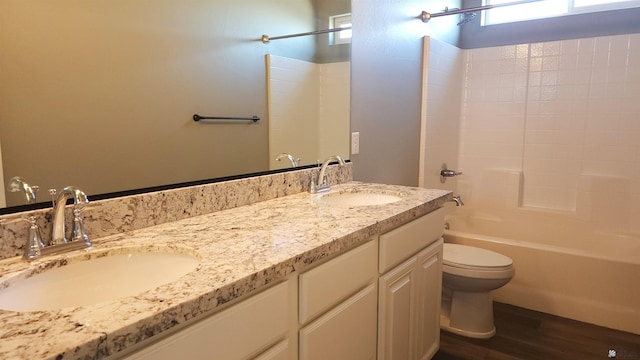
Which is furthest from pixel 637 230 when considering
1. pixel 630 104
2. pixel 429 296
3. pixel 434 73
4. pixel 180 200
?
pixel 180 200

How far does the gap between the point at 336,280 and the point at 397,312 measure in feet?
1.66

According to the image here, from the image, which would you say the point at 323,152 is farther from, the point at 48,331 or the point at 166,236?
the point at 48,331

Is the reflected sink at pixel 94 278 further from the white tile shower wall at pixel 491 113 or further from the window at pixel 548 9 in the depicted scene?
the white tile shower wall at pixel 491 113

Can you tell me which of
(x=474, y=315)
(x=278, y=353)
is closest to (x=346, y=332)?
(x=278, y=353)

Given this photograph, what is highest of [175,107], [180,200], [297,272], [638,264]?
[175,107]

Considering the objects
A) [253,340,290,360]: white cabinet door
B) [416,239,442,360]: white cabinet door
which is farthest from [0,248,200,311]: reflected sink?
[416,239,442,360]: white cabinet door

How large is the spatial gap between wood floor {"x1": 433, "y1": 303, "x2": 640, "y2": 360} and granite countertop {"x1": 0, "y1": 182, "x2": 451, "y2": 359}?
0.99m

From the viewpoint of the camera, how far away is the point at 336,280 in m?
1.23

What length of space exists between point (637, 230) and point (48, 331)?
3371mm

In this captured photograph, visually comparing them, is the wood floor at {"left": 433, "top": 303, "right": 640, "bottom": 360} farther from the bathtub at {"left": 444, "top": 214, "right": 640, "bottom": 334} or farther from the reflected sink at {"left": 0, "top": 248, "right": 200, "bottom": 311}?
the reflected sink at {"left": 0, "top": 248, "right": 200, "bottom": 311}

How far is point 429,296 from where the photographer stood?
1.88 m

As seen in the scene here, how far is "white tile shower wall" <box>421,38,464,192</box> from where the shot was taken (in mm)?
2875

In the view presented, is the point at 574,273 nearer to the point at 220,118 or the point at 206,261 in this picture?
the point at 220,118

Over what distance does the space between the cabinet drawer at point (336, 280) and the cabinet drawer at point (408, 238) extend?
0.06 metres
